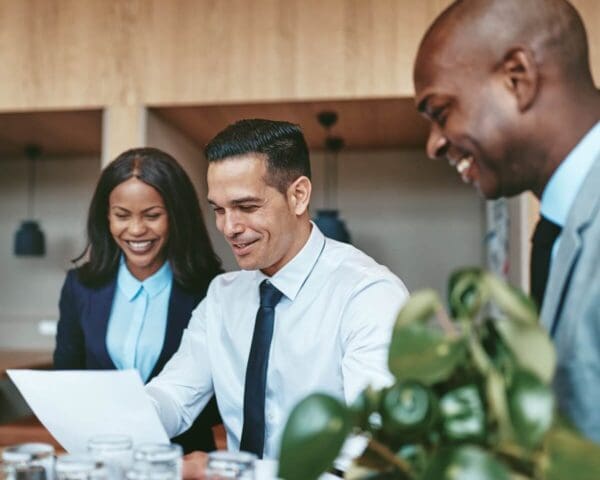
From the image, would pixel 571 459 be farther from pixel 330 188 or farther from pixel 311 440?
pixel 330 188

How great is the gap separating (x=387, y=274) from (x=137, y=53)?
88.6 inches

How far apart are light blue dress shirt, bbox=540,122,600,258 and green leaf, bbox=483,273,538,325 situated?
33cm

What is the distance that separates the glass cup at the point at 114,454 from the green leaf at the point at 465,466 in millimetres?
529

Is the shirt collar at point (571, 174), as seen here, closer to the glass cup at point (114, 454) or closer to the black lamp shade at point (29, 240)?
the glass cup at point (114, 454)

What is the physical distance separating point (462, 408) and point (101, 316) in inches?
61.4

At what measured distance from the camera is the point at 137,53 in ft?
10.9

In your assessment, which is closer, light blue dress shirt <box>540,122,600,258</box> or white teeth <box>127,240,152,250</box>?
light blue dress shirt <box>540,122,600,258</box>

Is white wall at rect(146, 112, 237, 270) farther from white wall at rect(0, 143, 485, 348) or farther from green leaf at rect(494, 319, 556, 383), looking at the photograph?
green leaf at rect(494, 319, 556, 383)

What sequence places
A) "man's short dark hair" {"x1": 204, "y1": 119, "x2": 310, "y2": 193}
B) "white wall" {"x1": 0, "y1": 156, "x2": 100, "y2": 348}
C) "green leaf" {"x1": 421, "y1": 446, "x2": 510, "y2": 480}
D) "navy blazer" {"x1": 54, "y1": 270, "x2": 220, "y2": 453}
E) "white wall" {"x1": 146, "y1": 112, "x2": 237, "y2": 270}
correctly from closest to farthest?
"green leaf" {"x1": 421, "y1": 446, "x2": 510, "y2": 480} → "man's short dark hair" {"x1": 204, "y1": 119, "x2": 310, "y2": 193} → "navy blazer" {"x1": 54, "y1": 270, "x2": 220, "y2": 453} → "white wall" {"x1": 146, "y1": 112, "x2": 237, "y2": 270} → "white wall" {"x1": 0, "y1": 156, "x2": 100, "y2": 348}

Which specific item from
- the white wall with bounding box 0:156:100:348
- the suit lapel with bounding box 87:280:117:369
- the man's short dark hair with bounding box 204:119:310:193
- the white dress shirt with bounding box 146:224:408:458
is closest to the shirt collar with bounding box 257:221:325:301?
the white dress shirt with bounding box 146:224:408:458

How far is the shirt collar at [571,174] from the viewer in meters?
0.83

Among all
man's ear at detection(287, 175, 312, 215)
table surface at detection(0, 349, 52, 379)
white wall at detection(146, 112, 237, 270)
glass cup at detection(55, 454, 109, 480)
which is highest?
Result: white wall at detection(146, 112, 237, 270)

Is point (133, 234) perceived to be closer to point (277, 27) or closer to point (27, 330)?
point (277, 27)

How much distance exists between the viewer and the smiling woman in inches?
76.0
